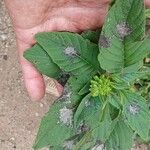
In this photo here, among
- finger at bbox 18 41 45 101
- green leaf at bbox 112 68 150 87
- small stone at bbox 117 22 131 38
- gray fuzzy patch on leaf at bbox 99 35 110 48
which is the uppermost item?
small stone at bbox 117 22 131 38

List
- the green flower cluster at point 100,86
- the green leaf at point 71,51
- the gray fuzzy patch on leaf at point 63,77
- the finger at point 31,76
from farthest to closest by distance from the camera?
the finger at point 31,76 < the gray fuzzy patch on leaf at point 63,77 < the green leaf at point 71,51 < the green flower cluster at point 100,86

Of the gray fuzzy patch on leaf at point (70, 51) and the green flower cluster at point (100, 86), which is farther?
the gray fuzzy patch on leaf at point (70, 51)

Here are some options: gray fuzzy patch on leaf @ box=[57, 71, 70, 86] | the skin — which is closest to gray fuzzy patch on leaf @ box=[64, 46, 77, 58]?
gray fuzzy patch on leaf @ box=[57, 71, 70, 86]

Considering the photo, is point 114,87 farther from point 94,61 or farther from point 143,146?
point 143,146

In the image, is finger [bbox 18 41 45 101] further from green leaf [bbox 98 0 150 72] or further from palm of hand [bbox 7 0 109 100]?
green leaf [bbox 98 0 150 72]

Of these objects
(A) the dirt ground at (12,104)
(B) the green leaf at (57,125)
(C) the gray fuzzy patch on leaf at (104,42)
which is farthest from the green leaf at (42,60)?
(A) the dirt ground at (12,104)

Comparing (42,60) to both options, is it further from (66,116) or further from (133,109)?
(133,109)

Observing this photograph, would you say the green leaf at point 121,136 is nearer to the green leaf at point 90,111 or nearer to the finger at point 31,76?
the green leaf at point 90,111

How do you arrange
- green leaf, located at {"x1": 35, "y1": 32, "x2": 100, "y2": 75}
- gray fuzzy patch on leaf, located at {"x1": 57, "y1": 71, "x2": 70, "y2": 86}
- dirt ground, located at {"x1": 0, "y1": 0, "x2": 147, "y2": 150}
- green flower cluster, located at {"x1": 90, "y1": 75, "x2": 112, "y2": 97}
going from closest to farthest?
1. green flower cluster, located at {"x1": 90, "y1": 75, "x2": 112, "y2": 97}
2. green leaf, located at {"x1": 35, "y1": 32, "x2": 100, "y2": 75}
3. gray fuzzy patch on leaf, located at {"x1": 57, "y1": 71, "x2": 70, "y2": 86}
4. dirt ground, located at {"x1": 0, "y1": 0, "x2": 147, "y2": 150}
